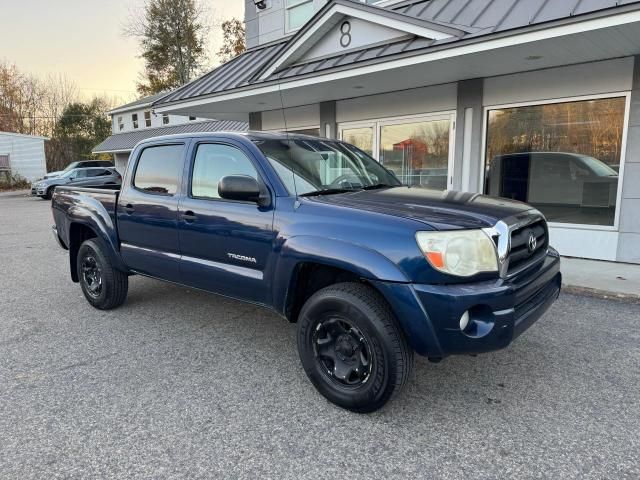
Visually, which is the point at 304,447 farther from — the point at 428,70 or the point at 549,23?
the point at 428,70

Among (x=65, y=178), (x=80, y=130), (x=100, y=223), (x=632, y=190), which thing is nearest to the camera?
(x=100, y=223)

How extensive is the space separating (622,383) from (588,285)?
2561 mm

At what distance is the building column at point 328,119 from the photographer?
9.95m

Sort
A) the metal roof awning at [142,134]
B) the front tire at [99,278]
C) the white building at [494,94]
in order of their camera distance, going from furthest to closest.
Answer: the metal roof awning at [142,134] → the white building at [494,94] → the front tire at [99,278]

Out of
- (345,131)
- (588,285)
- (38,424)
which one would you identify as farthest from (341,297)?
(345,131)

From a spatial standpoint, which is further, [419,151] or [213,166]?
[419,151]

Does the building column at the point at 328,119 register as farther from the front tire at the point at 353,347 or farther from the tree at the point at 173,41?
the tree at the point at 173,41

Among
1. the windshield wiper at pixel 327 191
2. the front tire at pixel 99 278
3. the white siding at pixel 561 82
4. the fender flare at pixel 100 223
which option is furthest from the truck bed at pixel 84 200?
the white siding at pixel 561 82

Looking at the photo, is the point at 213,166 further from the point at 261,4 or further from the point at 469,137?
the point at 261,4

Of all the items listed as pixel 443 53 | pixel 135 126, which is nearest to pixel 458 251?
pixel 443 53

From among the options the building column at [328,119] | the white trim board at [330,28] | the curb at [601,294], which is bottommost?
the curb at [601,294]

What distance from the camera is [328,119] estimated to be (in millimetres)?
10070

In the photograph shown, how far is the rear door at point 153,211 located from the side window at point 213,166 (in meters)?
0.21

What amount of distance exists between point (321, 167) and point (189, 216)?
3.85ft
